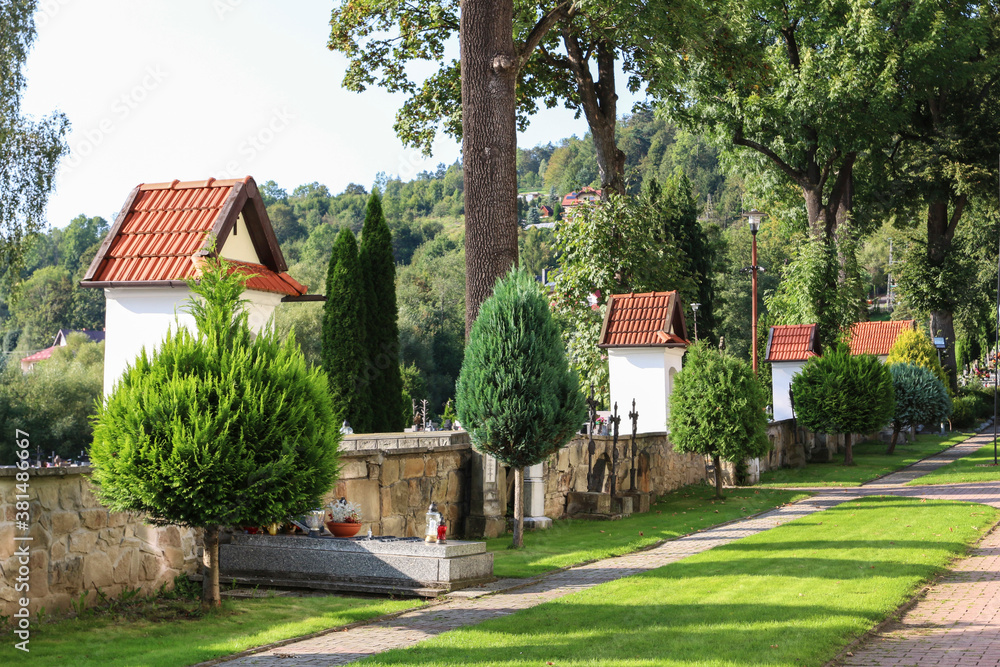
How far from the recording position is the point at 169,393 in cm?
764

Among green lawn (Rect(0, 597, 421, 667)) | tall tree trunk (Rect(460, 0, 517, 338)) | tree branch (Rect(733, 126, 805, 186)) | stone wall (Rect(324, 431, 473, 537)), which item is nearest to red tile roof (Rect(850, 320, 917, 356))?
tree branch (Rect(733, 126, 805, 186))

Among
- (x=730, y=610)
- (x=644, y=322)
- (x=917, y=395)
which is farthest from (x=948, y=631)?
(x=917, y=395)

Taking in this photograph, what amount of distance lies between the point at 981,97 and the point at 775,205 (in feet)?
30.9

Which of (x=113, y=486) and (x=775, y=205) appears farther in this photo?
(x=775, y=205)

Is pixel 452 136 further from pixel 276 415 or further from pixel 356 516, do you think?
pixel 276 415

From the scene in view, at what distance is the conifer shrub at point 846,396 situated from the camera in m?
25.4

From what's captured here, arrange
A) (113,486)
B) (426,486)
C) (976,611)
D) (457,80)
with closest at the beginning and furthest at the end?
(113,486), (976,611), (426,486), (457,80)

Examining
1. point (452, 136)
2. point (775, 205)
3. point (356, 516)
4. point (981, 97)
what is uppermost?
point (981, 97)

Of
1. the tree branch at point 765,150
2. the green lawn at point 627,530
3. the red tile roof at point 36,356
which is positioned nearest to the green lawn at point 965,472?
the green lawn at point 627,530

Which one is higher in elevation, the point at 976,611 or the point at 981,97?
the point at 981,97

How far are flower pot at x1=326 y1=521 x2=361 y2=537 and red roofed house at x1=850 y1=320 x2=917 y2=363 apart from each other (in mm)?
42731

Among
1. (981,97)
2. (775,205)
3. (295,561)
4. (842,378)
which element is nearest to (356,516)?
(295,561)

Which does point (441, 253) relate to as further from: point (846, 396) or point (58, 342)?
point (846, 396)

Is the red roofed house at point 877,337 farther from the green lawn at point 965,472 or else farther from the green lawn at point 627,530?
the green lawn at point 627,530
